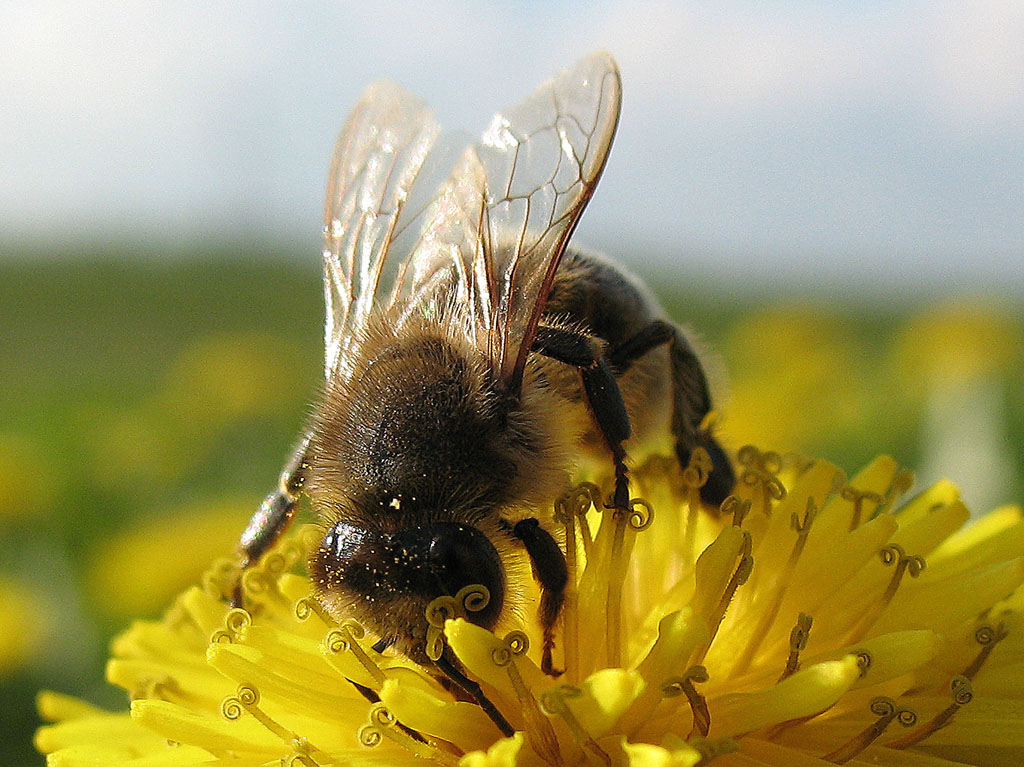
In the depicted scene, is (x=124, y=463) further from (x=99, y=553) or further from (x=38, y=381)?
(x=38, y=381)

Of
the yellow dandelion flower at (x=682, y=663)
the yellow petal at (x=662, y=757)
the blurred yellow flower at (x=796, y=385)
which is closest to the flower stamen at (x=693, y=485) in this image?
A: the yellow dandelion flower at (x=682, y=663)

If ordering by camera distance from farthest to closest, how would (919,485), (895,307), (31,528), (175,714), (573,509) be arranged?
(895,307) → (31,528) → (919,485) → (573,509) → (175,714)

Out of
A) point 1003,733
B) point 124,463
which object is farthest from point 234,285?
point 1003,733

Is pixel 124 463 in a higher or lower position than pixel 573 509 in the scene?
lower

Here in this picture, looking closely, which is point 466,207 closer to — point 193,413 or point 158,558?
point 158,558

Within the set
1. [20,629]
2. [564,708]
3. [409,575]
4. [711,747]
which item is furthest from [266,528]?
[20,629]

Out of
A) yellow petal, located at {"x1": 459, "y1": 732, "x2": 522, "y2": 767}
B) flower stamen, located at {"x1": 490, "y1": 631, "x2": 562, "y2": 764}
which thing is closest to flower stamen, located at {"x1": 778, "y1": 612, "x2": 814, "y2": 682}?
flower stamen, located at {"x1": 490, "y1": 631, "x2": 562, "y2": 764}

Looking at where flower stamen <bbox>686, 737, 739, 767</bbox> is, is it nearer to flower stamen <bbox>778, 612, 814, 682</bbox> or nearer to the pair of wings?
flower stamen <bbox>778, 612, 814, 682</bbox>
